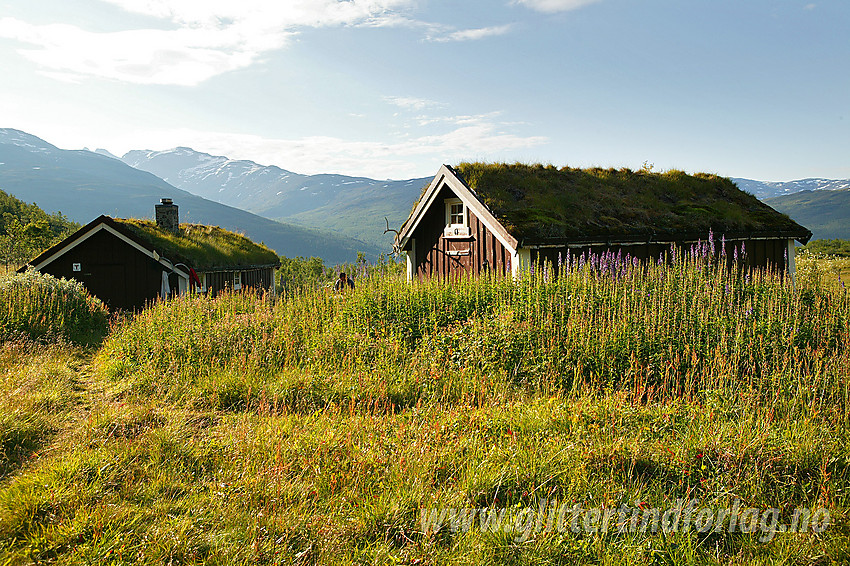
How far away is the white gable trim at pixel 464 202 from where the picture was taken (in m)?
13.8

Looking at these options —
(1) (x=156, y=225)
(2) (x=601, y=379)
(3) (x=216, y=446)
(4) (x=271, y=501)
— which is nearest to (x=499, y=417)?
(2) (x=601, y=379)

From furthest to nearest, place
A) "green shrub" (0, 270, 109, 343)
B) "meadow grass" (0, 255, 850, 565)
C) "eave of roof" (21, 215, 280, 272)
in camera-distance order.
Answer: "eave of roof" (21, 215, 280, 272), "green shrub" (0, 270, 109, 343), "meadow grass" (0, 255, 850, 565)

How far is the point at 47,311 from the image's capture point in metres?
11.6

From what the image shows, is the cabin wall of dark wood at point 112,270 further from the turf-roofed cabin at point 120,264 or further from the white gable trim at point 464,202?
the white gable trim at point 464,202

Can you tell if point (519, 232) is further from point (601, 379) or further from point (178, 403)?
point (178, 403)

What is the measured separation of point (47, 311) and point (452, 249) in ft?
32.1

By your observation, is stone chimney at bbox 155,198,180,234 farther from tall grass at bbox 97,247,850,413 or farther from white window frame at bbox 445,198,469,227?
tall grass at bbox 97,247,850,413

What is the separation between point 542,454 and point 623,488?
717mm

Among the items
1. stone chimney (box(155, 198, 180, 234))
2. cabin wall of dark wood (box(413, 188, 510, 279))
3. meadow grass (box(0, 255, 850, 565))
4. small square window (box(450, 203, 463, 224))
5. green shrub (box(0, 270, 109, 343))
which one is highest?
stone chimney (box(155, 198, 180, 234))

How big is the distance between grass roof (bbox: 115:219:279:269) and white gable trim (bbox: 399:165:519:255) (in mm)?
9070

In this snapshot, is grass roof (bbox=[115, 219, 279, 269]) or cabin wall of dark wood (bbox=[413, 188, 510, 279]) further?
grass roof (bbox=[115, 219, 279, 269])

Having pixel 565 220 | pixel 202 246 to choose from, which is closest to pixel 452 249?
pixel 565 220

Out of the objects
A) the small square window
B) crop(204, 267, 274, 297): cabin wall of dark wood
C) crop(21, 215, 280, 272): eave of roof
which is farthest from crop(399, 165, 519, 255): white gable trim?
crop(21, 215, 280, 272): eave of roof

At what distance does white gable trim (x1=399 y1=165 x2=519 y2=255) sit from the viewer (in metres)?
13.8
